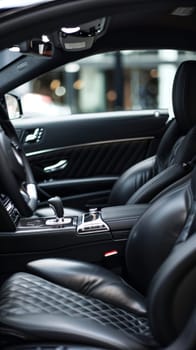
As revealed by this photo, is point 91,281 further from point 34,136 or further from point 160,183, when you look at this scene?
point 34,136

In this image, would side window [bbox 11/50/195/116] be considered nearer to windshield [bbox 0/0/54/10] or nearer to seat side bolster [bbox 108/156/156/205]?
seat side bolster [bbox 108/156/156/205]

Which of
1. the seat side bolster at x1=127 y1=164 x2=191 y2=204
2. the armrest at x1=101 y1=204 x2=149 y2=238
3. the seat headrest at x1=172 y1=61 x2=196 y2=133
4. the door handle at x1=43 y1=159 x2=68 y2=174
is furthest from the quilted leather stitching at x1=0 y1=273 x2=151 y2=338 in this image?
the door handle at x1=43 y1=159 x2=68 y2=174

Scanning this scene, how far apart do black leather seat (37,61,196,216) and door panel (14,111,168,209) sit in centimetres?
67

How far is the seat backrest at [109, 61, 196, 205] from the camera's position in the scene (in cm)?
254

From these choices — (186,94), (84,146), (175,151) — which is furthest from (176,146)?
(84,146)

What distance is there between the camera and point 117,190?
316cm

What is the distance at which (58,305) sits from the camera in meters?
1.87

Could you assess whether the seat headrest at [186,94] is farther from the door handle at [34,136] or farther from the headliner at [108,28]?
the door handle at [34,136]

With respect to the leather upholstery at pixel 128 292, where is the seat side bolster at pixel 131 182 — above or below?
below

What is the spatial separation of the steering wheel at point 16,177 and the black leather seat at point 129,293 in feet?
1.53

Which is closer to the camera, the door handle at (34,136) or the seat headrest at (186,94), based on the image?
the seat headrest at (186,94)

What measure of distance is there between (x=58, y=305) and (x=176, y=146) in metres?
1.24

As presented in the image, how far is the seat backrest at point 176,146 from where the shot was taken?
2545mm

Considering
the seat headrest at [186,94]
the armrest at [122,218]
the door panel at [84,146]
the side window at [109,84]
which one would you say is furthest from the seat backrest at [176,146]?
the side window at [109,84]
